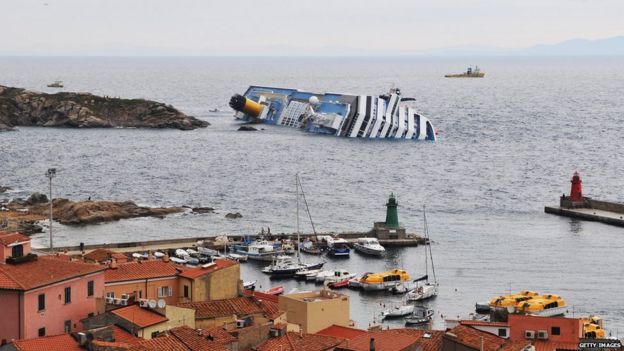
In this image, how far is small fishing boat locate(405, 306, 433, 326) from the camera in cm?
5639

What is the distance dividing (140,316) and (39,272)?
11.4ft

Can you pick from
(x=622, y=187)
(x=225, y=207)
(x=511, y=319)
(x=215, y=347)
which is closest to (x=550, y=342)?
(x=511, y=319)

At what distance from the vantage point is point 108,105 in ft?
605

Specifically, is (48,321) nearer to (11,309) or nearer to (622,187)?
(11,309)

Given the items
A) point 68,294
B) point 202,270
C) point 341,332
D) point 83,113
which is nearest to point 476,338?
point 341,332

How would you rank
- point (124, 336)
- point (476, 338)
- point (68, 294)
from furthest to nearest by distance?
point (68, 294) → point (476, 338) → point (124, 336)

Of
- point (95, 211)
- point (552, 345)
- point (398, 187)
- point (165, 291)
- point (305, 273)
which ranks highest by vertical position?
point (552, 345)

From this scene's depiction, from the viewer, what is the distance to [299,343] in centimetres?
3641

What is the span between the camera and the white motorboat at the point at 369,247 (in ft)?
253

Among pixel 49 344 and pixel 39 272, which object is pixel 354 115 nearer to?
pixel 39 272

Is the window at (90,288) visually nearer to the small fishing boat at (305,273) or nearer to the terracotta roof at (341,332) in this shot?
the terracotta roof at (341,332)

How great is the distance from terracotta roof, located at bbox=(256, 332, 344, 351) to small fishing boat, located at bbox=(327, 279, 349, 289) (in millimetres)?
27297

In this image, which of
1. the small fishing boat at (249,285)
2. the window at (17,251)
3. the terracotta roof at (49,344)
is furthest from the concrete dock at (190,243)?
the terracotta roof at (49,344)

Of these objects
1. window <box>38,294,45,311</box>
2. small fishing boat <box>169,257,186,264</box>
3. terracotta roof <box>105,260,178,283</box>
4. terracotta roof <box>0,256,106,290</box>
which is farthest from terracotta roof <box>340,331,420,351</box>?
small fishing boat <box>169,257,186,264</box>
